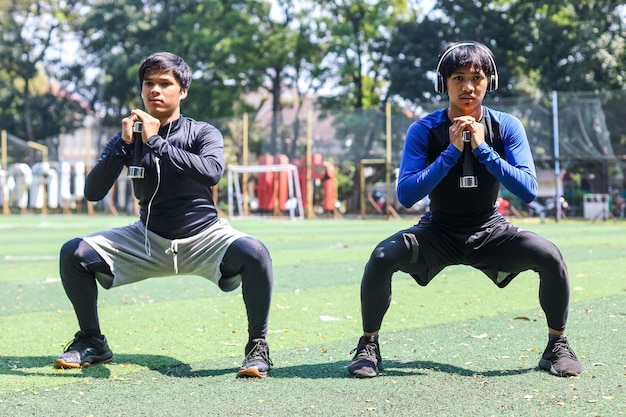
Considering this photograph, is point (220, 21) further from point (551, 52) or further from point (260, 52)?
point (551, 52)

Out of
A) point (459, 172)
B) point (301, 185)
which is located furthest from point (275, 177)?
point (459, 172)

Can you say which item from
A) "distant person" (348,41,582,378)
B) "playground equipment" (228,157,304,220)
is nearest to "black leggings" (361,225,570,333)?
"distant person" (348,41,582,378)

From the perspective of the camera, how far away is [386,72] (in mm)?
39375

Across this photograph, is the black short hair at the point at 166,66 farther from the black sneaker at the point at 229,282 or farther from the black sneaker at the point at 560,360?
the black sneaker at the point at 560,360

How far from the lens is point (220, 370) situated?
4172mm

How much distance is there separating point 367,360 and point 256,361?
1.77 feet

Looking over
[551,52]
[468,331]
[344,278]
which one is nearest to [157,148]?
[468,331]

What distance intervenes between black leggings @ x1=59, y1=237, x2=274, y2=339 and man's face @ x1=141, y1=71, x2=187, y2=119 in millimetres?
811

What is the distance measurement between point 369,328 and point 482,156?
102cm

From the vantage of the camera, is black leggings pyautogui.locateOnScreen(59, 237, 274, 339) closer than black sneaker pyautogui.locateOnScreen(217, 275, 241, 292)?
Yes

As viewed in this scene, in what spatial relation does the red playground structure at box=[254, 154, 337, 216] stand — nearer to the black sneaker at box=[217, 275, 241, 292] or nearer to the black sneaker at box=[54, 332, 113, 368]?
the black sneaker at box=[217, 275, 241, 292]

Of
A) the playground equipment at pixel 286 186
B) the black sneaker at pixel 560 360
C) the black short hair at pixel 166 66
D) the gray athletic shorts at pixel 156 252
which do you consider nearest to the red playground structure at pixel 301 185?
the playground equipment at pixel 286 186

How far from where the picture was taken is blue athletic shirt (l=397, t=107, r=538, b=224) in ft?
13.1

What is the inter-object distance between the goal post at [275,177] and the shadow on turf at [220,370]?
2210cm
